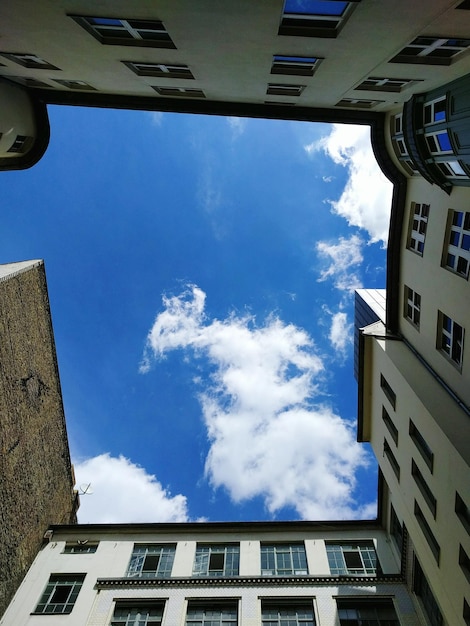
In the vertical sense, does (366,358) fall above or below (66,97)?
below

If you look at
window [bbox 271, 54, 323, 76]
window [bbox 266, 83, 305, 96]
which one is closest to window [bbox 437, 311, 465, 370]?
window [bbox 271, 54, 323, 76]

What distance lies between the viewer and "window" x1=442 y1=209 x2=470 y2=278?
17.7m

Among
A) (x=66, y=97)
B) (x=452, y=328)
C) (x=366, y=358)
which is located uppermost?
(x=66, y=97)

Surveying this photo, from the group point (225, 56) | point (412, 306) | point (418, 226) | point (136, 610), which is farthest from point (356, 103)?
point (136, 610)

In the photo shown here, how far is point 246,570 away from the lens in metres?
23.1

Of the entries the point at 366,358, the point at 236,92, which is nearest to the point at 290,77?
the point at 236,92

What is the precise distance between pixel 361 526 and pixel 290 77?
1181 inches

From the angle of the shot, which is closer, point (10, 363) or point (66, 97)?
point (66, 97)

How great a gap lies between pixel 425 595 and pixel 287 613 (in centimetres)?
817

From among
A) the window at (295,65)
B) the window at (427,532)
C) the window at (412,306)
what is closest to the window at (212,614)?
the window at (427,532)

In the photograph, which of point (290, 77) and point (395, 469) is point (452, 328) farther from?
point (290, 77)

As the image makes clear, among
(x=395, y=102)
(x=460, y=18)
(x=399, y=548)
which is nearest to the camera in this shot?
(x=460, y=18)

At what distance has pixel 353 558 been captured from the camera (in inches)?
952

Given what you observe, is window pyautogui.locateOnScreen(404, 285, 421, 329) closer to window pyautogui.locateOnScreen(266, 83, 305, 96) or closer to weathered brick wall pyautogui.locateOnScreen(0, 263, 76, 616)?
window pyautogui.locateOnScreen(266, 83, 305, 96)
